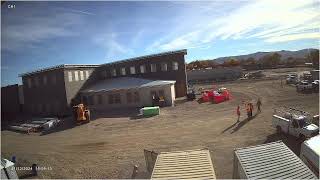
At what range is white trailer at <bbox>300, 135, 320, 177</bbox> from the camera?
407 inches

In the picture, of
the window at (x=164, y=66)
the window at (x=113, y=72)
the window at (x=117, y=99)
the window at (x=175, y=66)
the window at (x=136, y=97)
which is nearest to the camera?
the window at (x=136, y=97)

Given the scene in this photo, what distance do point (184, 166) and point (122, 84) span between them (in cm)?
2681

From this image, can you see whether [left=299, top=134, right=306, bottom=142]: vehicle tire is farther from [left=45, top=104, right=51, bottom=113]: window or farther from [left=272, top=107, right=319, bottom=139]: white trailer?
[left=45, top=104, right=51, bottom=113]: window

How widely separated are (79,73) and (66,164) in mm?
19444

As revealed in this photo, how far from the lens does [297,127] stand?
1711 cm

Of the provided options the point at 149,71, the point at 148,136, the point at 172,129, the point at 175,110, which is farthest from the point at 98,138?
the point at 149,71

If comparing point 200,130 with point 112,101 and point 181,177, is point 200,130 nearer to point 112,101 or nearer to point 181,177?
point 181,177

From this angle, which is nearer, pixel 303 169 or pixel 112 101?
pixel 303 169

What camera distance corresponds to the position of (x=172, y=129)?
22.1 meters

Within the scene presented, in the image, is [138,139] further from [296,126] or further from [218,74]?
[218,74]

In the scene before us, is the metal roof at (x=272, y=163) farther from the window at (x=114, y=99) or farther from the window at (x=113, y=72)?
the window at (x=113, y=72)

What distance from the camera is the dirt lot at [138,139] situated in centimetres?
1616

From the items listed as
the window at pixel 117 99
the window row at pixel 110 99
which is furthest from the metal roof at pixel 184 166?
the window at pixel 117 99

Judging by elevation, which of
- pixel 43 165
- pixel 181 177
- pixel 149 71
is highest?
pixel 149 71
